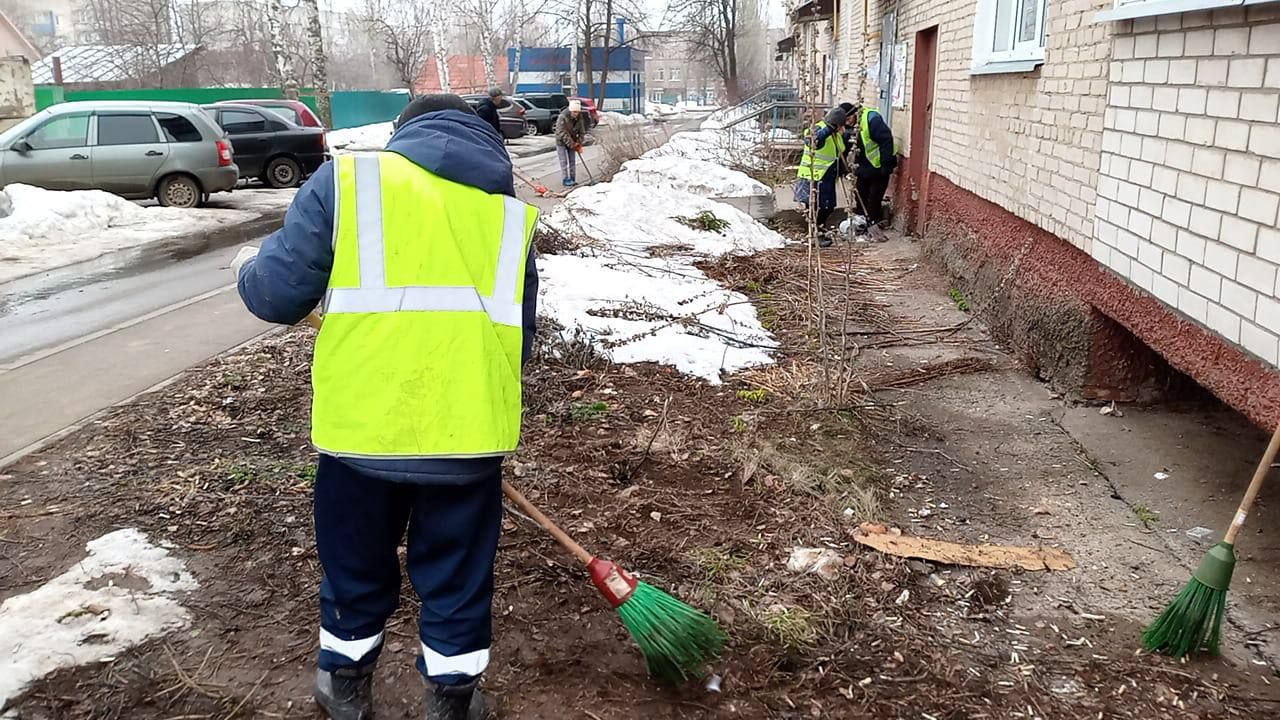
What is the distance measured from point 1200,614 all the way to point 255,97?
116ft

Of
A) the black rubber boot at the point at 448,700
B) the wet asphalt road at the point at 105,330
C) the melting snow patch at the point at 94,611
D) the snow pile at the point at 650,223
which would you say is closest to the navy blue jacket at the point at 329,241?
the black rubber boot at the point at 448,700

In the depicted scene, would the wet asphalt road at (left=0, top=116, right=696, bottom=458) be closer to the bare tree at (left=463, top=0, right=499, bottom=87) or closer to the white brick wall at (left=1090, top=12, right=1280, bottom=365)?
the white brick wall at (left=1090, top=12, right=1280, bottom=365)

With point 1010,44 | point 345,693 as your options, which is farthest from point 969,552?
point 1010,44

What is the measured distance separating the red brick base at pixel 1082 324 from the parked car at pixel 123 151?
11490 mm

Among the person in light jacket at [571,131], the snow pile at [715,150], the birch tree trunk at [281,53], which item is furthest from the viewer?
the birch tree trunk at [281,53]

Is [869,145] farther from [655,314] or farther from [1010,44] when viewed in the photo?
[655,314]

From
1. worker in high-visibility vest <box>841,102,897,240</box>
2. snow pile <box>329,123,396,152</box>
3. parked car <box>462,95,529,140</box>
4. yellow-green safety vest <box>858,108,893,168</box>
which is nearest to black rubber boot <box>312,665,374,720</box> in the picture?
worker in high-visibility vest <box>841,102,897,240</box>

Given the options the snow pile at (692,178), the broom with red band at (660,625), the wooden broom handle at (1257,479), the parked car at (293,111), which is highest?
the parked car at (293,111)

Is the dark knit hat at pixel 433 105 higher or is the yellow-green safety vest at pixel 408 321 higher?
the dark knit hat at pixel 433 105

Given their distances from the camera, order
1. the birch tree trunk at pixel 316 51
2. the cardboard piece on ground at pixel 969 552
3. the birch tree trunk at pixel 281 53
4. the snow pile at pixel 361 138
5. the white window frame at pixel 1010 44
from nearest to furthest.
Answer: the cardboard piece on ground at pixel 969 552 < the white window frame at pixel 1010 44 < the birch tree trunk at pixel 316 51 < the birch tree trunk at pixel 281 53 < the snow pile at pixel 361 138

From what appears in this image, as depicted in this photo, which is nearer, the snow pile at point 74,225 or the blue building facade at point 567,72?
the snow pile at point 74,225

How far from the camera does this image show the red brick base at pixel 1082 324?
3.57 m

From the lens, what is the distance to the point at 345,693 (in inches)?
104

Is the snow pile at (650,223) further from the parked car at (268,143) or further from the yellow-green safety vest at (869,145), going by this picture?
the parked car at (268,143)
